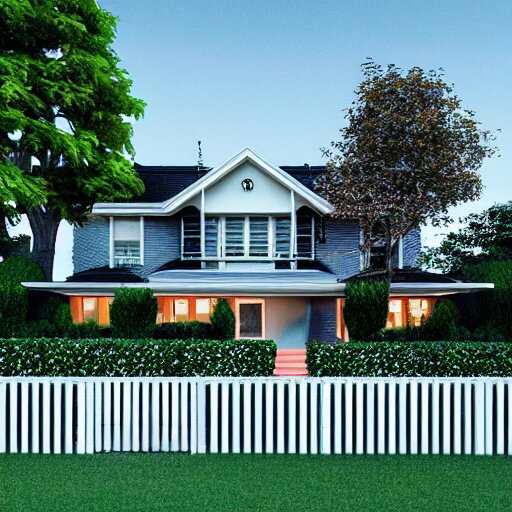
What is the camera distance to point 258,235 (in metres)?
24.4

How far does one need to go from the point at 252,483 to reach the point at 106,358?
5054 mm

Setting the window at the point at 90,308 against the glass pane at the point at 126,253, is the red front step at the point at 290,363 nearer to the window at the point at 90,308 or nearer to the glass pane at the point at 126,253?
the glass pane at the point at 126,253

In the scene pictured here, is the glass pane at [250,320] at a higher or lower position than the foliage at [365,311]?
lower

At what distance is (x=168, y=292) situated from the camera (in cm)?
2231

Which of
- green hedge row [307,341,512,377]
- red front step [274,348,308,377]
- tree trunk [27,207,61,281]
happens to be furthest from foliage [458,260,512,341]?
tree trunk [27,207,61,281]

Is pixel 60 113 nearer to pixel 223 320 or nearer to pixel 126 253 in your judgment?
pixel 126 253

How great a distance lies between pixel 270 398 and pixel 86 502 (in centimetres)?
300

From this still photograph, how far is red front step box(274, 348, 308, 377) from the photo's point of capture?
63.0 ft

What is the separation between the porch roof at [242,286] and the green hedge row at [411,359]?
982cm

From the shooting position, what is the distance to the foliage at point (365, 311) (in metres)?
14.6

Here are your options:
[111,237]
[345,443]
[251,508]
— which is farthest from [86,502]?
[111,237]

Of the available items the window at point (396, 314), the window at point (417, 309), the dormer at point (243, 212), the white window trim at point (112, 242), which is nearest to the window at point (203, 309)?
the dormer at point (243, 212)

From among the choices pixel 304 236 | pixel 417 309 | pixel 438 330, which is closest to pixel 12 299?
pixel 304 236

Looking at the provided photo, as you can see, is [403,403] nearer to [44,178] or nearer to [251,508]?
[251,508]
